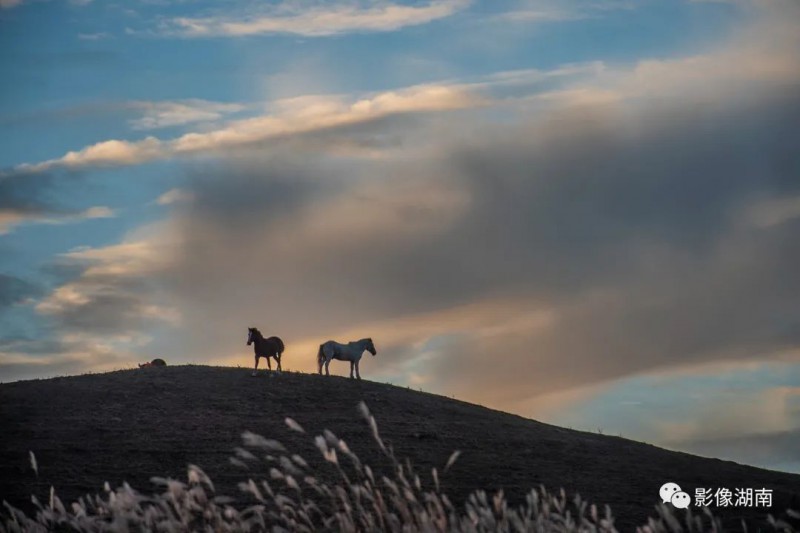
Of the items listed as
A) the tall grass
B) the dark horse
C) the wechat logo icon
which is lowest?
the tall grass

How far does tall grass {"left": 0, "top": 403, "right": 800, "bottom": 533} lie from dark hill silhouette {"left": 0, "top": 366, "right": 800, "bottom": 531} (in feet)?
2.69

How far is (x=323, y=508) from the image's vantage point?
2233 cm

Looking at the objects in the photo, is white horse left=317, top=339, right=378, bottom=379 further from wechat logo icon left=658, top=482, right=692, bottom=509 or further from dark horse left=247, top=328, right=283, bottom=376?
wechat logo icon left=658, top=482, right=692, bottom=509

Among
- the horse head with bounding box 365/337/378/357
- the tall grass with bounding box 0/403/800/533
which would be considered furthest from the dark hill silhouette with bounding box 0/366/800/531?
the horse head with bounding box 365/337/378/357

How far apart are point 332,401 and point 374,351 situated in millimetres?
7190

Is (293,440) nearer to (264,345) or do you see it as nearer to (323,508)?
(323,508)

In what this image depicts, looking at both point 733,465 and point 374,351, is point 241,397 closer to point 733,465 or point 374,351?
point 374,351

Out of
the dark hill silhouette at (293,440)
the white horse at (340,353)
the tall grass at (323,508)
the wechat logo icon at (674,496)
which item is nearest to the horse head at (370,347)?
the white horse at (340,353)

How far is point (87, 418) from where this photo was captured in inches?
1176

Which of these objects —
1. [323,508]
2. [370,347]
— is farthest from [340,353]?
[323,508]

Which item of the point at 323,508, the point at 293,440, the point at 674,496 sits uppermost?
the point at 293,440

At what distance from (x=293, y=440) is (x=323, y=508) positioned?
577cm

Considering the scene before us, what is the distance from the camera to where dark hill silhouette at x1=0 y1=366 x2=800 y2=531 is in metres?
25.1

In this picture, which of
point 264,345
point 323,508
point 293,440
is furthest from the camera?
point 264,345
